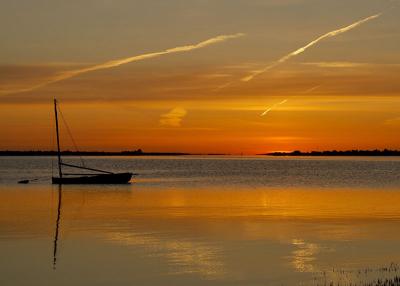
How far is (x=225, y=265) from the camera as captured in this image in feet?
78.4

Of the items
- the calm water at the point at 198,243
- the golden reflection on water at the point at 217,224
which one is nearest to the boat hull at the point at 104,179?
the golden reflection on water at the point at 217,224

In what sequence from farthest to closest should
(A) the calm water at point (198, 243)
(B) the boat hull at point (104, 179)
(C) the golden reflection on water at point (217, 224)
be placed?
(B) the boat hull at point (104, 179) < (C) the golden reflection on water at point (217, 224) < (A) the calm water at point (198, 243)

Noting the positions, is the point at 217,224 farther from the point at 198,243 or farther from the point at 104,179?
the point at 104,179

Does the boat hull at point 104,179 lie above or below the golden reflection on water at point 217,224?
above

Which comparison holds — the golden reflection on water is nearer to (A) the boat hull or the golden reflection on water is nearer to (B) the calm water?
(B) the calm water

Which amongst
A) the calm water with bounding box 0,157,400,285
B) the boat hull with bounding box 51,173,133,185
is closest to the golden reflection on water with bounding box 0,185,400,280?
the calm water with bounding box 0,157,400,285

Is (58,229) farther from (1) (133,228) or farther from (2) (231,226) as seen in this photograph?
(2) (231,226)

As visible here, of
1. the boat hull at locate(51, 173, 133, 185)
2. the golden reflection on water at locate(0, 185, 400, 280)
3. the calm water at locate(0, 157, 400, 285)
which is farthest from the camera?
the boat hull at locate(51, 173, 133, 185)

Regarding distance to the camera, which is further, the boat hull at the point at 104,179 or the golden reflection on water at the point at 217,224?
the boat hull at the point at 104,179

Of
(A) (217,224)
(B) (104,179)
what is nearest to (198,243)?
(A) (217,224)

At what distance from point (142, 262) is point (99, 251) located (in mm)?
3017

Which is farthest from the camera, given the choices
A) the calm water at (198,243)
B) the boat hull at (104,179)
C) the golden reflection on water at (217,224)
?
the boat hull at (104,179)

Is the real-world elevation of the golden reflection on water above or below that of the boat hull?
below

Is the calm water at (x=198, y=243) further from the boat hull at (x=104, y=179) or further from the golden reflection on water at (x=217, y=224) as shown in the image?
the boat hull at (x=104, y=179)
